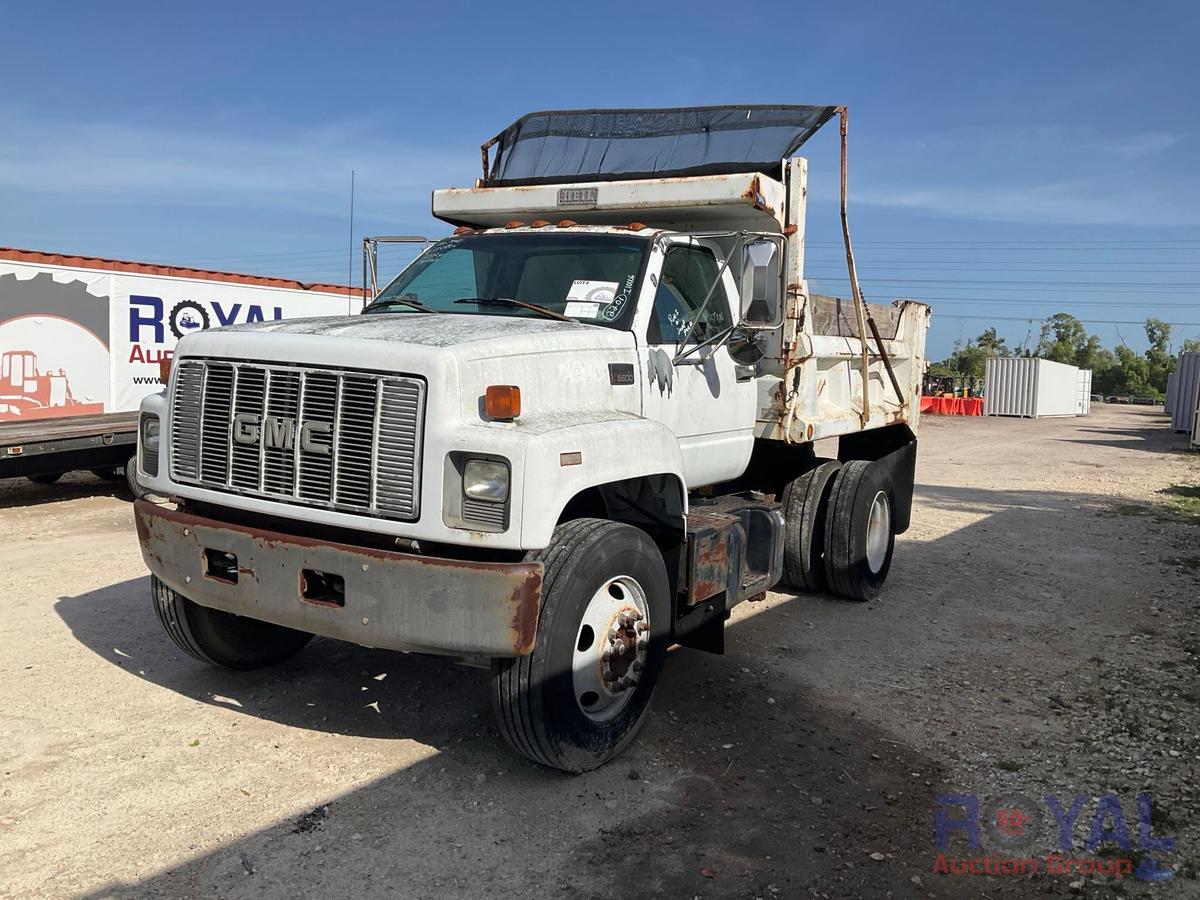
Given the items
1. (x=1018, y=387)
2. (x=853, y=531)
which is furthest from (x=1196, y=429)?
(x=853, y=531)

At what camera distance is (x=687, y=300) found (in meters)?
5.57

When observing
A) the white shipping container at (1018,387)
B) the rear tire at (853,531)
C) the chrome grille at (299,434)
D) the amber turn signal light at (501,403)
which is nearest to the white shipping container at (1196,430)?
the white shipping container at (1018,387)

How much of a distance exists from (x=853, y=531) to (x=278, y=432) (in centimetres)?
460

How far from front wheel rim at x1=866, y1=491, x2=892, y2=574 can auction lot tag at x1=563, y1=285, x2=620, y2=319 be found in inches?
139

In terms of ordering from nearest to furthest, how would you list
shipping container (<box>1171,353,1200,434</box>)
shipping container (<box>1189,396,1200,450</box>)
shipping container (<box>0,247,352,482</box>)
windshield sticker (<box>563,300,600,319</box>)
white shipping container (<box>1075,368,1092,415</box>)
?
1. windshield sticker (<box>563,300,600,319</box>)
2. shipping container (<box>0,247,352,482</box>)
3. shipping container (<box>1189,396,1200,450</box>)
4. shipping container (<box>1171,353,1200,434</box>)
5. white shipping container (<box>1075,368,1092,415</box>)

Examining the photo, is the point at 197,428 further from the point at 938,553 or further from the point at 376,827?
the point at 938,553

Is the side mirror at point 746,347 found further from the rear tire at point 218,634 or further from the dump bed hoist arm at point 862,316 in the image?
the rear tire at point 218,634

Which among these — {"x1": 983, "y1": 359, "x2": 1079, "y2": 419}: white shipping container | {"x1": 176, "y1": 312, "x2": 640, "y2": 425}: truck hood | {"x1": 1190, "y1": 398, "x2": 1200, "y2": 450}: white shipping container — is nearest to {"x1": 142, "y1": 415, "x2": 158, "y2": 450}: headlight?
{"x1": 176, "y1": 312, "x2": 640, "y2": 425}: truck hood

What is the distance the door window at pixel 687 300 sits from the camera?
5.31 metres

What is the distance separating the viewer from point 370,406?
13.3ft

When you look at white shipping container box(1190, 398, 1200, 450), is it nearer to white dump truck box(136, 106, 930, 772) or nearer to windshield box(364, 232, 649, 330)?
white dump truck box(136, 106, 930, 772)

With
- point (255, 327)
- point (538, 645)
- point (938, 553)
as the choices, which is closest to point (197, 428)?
point (255, 327)

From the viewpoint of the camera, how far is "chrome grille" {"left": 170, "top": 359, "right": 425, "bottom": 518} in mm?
3973

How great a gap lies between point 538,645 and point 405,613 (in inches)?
21.6
